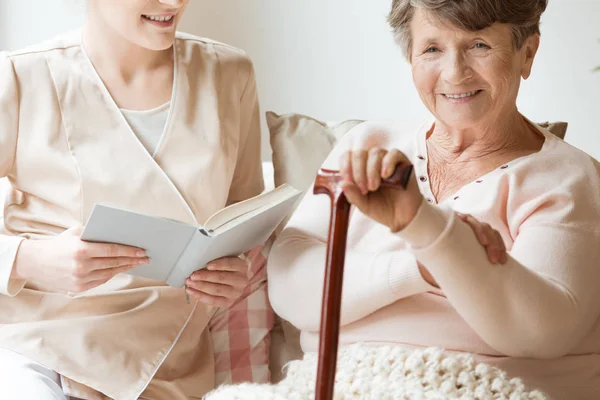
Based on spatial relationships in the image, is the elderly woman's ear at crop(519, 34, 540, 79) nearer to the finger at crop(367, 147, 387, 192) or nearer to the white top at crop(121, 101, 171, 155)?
the finger at crop(367, 147, 387, 192)

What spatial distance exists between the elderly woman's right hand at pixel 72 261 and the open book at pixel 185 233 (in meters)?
0.02

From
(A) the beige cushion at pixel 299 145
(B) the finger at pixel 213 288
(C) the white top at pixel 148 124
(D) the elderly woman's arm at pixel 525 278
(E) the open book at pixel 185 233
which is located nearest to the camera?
(D) the elderly woman's arm at pixel 525 278

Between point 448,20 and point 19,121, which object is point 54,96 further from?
point 448,20

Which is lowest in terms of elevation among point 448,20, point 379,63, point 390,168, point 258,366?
point 258,366

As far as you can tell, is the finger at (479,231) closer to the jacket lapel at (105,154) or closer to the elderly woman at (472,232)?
the elderly woman at (472,232)

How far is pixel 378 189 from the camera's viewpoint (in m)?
1.24

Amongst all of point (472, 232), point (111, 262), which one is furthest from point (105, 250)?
point (472, 232)

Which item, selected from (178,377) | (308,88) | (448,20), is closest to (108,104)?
(178,377)

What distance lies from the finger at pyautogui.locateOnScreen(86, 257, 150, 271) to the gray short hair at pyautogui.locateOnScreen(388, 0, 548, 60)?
68 cm

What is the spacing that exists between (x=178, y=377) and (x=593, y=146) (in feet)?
4.98

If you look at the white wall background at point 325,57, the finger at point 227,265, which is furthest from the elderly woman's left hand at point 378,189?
the white wall background at point 325,57

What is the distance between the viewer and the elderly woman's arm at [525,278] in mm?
1280

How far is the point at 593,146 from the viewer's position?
2.66 metres

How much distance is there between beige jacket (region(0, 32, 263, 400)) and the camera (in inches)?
67.2
